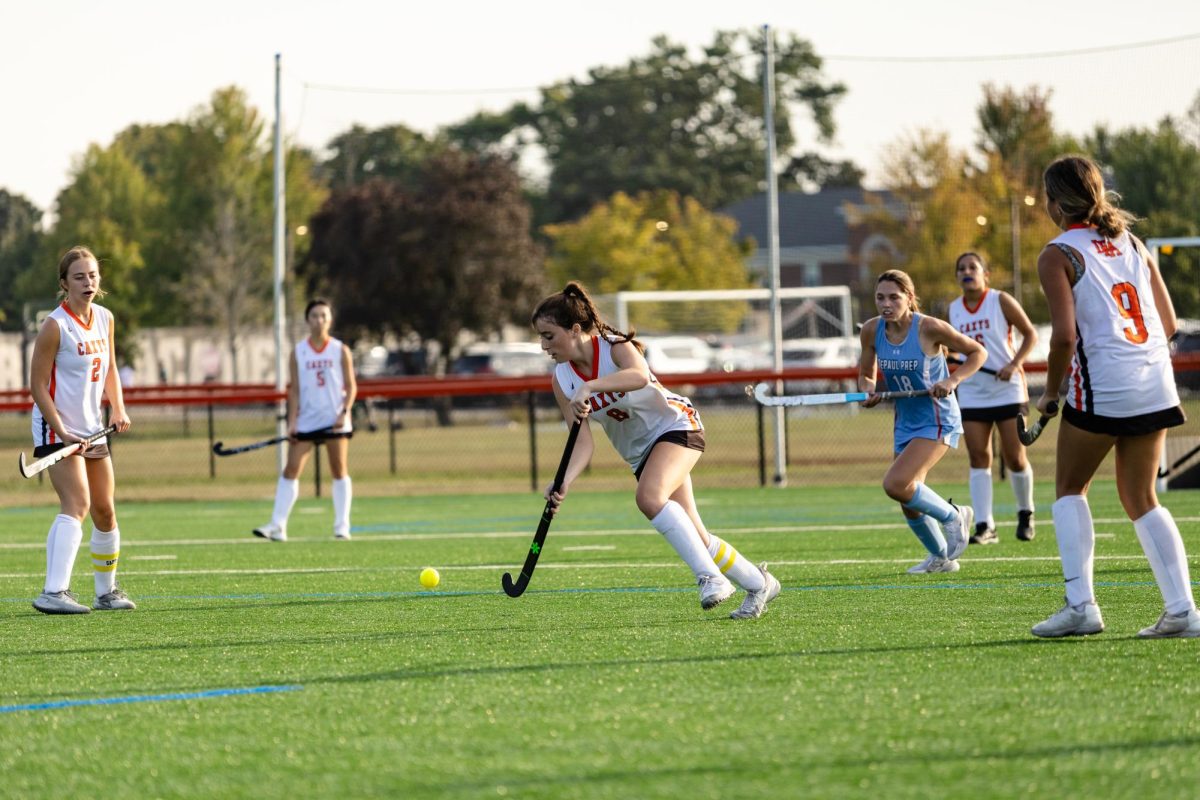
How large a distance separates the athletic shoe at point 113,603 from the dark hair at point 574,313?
2.98 metres

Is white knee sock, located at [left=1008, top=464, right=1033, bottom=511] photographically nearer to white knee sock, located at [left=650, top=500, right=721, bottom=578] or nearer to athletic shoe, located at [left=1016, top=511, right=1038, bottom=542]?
athletic shoe, located at [left=1016, top=511, right=1038, bottom=542]

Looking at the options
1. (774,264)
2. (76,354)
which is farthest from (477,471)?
(76,354)

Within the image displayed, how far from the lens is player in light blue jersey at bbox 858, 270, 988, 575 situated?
9.38 metres

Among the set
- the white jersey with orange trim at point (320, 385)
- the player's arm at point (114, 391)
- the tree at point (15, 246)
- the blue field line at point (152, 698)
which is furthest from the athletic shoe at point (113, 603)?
the tree at point (15, 246)

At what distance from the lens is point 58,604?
8391 millimetres

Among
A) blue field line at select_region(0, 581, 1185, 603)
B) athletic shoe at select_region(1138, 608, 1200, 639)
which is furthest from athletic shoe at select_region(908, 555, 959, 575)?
athletic shoe at select_region(1138, 608, 1200, 639)

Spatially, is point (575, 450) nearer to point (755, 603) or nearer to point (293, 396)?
point (755, 603)

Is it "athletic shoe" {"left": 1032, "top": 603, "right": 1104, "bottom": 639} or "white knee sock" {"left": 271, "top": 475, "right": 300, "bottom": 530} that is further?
"white knee sock" {"left": 271, "top": 475, "right": 300, "bottom": 530}

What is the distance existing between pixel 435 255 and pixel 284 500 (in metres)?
34.6

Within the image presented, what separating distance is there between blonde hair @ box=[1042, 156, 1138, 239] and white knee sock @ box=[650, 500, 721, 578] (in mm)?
2111

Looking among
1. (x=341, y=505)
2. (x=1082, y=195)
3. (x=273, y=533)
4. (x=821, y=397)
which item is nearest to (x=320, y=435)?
(x=341, y=505)

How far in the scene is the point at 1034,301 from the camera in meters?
34.8

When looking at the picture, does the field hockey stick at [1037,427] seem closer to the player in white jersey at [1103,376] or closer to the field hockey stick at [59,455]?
the player in white jersey at [1103,376]

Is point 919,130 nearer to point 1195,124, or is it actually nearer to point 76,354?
point 1195,124
